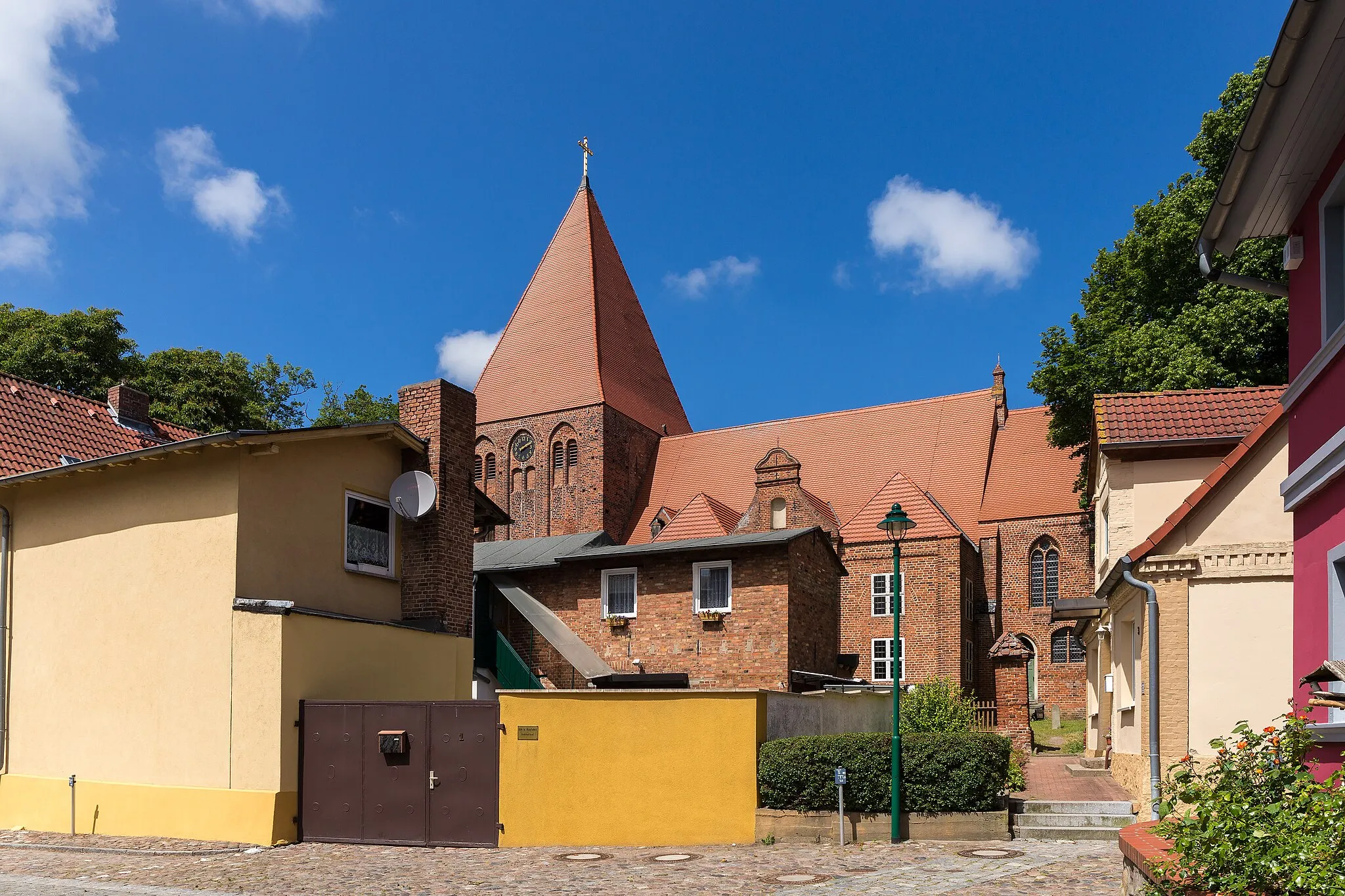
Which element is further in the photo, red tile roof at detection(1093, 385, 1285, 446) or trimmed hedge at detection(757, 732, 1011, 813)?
red tile roof at detection(1093, 385, 1285, 446)

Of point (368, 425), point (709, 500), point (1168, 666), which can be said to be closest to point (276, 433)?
point (368, 425)

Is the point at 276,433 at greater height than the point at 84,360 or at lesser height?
lesser

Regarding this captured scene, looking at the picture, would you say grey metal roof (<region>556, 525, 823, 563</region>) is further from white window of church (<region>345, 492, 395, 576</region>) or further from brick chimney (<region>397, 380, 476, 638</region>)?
white window of church (<region>345, 492, 395, 576</region>)

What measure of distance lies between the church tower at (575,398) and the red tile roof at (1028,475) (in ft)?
51.0

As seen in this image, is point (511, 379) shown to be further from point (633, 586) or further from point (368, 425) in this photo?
point (368, 425)

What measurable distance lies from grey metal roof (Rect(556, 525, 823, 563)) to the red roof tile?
53.4 feet

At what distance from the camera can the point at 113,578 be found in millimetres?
15562

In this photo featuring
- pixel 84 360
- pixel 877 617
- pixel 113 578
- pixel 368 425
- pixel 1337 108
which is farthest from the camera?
pixel 877 617

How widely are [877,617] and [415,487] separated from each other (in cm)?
2492

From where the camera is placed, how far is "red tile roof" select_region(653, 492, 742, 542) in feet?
127

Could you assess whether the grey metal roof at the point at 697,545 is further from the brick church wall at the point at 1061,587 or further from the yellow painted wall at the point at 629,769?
the brick church wall at the point at 1061,587

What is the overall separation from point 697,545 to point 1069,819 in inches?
Result: 442

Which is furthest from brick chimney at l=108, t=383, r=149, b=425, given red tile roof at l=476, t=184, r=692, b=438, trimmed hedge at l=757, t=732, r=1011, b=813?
red tile roof at l=476, t=184, r=692, b=438

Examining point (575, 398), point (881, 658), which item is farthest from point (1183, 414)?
point (575, 398)
